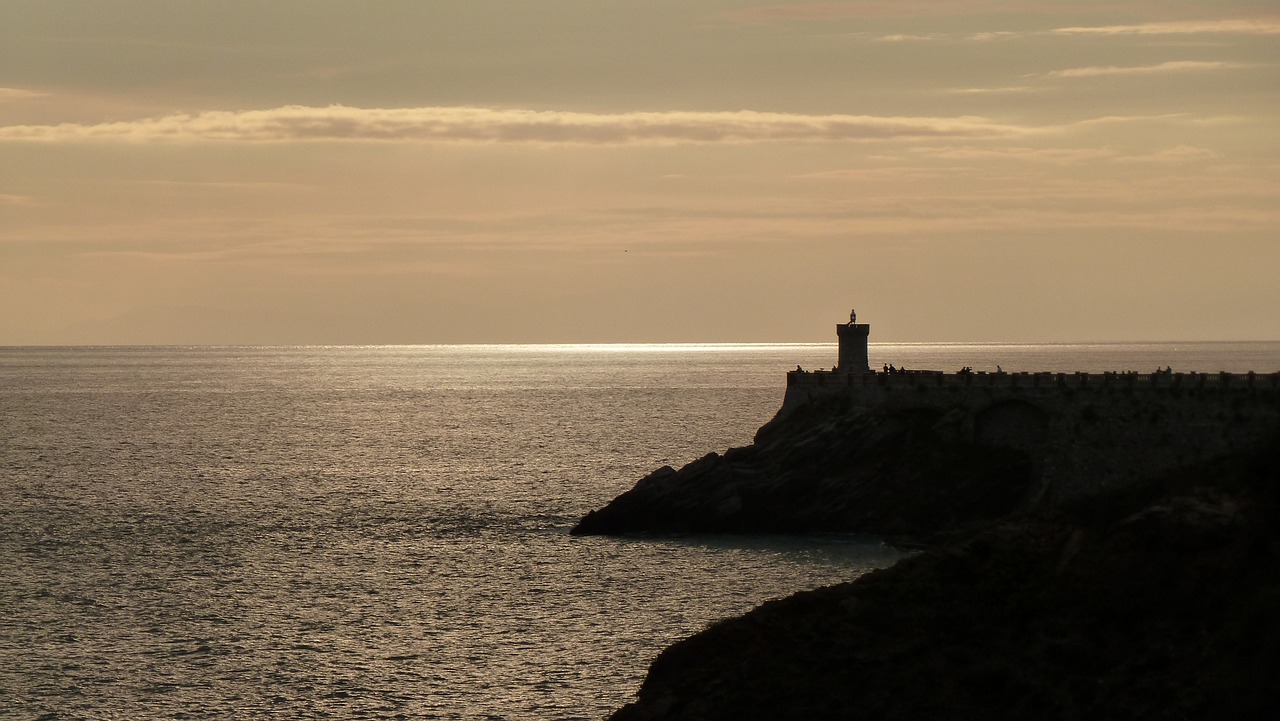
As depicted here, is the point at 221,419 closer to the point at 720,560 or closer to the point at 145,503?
the point at 145,503

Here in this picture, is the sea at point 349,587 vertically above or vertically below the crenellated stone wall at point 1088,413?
below

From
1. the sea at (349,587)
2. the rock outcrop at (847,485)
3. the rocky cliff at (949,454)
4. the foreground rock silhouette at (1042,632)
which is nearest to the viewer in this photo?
the foreground rock silhouette at (1042,632)

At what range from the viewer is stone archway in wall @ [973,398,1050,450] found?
7638cm

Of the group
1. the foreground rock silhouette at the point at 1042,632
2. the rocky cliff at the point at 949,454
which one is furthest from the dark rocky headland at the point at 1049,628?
the rocky cliff at the point at 949,454

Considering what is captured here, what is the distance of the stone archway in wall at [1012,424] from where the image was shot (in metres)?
76.4

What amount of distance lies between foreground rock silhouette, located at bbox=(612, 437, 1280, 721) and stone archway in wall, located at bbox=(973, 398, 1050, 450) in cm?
3385

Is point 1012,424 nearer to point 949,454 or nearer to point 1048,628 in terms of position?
point 949,454

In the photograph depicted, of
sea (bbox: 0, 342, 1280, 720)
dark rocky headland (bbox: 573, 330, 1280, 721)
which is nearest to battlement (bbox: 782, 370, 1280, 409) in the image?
sea (bbox: 0, 342, 1280, 720)

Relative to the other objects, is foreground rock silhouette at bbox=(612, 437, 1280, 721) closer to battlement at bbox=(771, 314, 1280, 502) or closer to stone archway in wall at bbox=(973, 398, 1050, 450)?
battlement at bbox=(771, 314, 1280, 502)

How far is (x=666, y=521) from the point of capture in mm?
76812

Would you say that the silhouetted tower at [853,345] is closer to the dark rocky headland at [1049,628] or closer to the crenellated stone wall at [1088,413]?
the crenellated stone wall at [1088,413]

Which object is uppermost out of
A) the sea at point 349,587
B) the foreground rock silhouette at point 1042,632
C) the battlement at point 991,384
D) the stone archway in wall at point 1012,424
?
the battlement at point 991,384

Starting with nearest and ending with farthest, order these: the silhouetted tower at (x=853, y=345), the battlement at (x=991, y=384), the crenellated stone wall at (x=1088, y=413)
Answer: the crenellated stone wall at (x=1088, y=413) < the battlement at (x=991, y=384) < the silhouetted tower at (x=853, y=345)

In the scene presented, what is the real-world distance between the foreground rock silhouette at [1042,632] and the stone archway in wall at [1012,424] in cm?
3385
